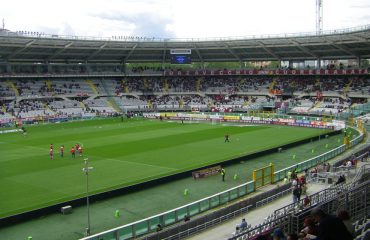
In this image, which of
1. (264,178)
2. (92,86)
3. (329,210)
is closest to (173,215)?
(329,210)

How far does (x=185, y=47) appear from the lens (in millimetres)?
90500

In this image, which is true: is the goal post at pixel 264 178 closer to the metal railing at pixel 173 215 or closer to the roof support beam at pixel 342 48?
the metal railing at pixel 173 215

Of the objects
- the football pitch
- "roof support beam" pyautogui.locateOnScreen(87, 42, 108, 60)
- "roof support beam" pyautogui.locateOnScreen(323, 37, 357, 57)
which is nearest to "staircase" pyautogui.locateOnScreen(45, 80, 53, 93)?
"roof support beam" pyautogui.locateOnScreen(87, 42, 108, 60)

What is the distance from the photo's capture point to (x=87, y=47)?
266 feet

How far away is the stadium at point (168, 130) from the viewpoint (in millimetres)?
22797

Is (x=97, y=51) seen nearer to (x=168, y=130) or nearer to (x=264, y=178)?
(x=168, y=130)

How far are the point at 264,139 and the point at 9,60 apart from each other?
5213 cm

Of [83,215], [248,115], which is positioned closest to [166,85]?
[248,115]

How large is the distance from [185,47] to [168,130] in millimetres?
35844

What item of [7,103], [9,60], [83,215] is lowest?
[83,215]

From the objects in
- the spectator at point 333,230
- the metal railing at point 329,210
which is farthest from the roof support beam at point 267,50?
the spectator at point 333,230

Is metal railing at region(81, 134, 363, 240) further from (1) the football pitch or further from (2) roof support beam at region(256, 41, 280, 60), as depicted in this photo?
(2) roof support beam at region(256, 41, 280, 60)

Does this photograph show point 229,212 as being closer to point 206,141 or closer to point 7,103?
point 206,141

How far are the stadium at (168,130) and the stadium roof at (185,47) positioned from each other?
0.29m
